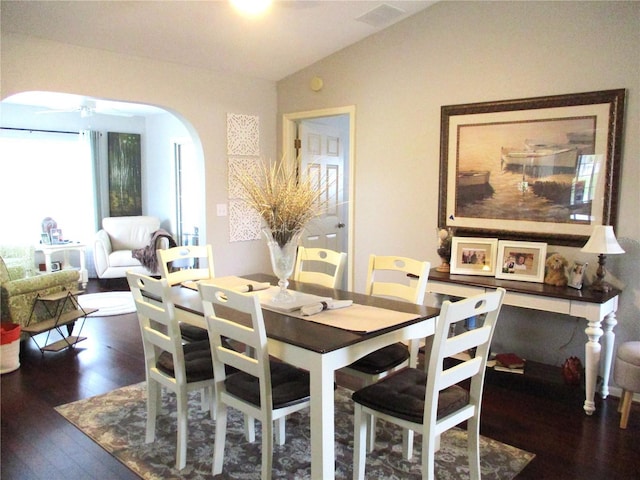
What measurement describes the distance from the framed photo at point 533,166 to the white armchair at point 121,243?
14.5ft

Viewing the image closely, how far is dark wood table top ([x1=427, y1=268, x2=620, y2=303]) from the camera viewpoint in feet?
9.89

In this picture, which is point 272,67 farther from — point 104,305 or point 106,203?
point 106,203

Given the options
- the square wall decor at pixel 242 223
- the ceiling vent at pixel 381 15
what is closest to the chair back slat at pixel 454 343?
the ceiling vent at pixel 381 15

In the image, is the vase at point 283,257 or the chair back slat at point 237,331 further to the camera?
the vase at point 283,257

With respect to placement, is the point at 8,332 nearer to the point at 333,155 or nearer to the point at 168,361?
the point at 168,361

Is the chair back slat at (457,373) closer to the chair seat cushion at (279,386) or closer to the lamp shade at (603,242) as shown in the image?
the chair seat cushion at (279,386)

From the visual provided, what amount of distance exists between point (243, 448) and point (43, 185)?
5915mm

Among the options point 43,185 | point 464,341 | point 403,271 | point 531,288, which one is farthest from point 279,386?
point 43,185

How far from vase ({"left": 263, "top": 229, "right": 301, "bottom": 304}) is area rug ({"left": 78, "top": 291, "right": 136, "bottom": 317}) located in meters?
3.25

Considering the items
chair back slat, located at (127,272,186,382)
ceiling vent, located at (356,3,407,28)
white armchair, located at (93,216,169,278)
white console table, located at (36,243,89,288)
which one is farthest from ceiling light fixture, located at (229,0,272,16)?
white console table, located at (36,243,89,288)

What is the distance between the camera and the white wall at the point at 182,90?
348cm

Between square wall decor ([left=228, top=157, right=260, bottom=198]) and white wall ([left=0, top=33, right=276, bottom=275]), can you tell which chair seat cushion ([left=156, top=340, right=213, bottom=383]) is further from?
square wall decor ([left=228, top=157, right=260, bottom=198])

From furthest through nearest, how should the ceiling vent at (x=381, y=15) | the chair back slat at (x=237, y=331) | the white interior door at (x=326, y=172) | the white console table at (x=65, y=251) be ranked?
the white console table at (x=65, y=251) → the white interior door at (x=326, y=172) → the ceiling vent at (x=381, y=15) → the chair back slat at (x=237, y=331)

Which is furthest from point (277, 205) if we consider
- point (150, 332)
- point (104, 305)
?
point (104, 305)
